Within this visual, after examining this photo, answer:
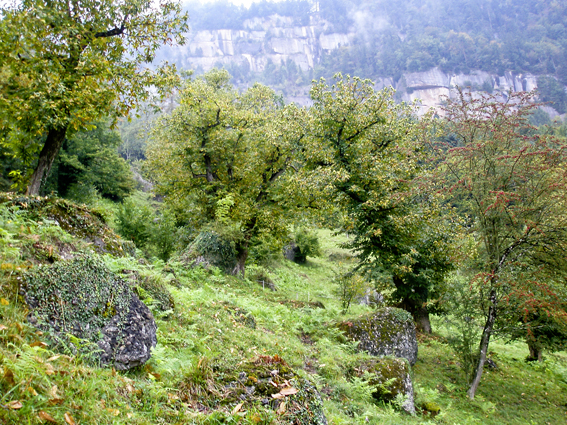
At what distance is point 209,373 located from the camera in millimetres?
3148

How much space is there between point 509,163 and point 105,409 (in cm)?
1112

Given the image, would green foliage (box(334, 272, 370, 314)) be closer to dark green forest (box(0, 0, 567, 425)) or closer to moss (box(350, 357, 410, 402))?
dark green forest (box(0, 0, 567, 425))

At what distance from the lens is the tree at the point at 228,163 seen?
15031 millimetres

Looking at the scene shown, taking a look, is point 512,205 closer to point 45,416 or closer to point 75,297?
point 75,297

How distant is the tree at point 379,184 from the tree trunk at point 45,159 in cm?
821

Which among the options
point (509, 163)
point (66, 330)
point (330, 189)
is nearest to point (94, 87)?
point (66, 330)

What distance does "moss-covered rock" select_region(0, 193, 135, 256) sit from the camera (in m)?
4.89

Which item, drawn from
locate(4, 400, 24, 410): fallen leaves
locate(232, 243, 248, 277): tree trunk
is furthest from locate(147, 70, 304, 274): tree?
locate(4, 400, 24, 410): fallen leaves

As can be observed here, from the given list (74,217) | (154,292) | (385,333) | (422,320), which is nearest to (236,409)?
(154,292)

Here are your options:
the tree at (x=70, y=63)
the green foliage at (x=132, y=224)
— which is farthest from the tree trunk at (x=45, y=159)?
the green foliage at (x=132, y=224)

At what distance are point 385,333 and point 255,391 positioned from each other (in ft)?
25.3

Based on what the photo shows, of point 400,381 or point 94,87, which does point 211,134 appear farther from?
point 400,381

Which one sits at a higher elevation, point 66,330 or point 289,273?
point 66,330

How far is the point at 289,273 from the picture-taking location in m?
22.0
